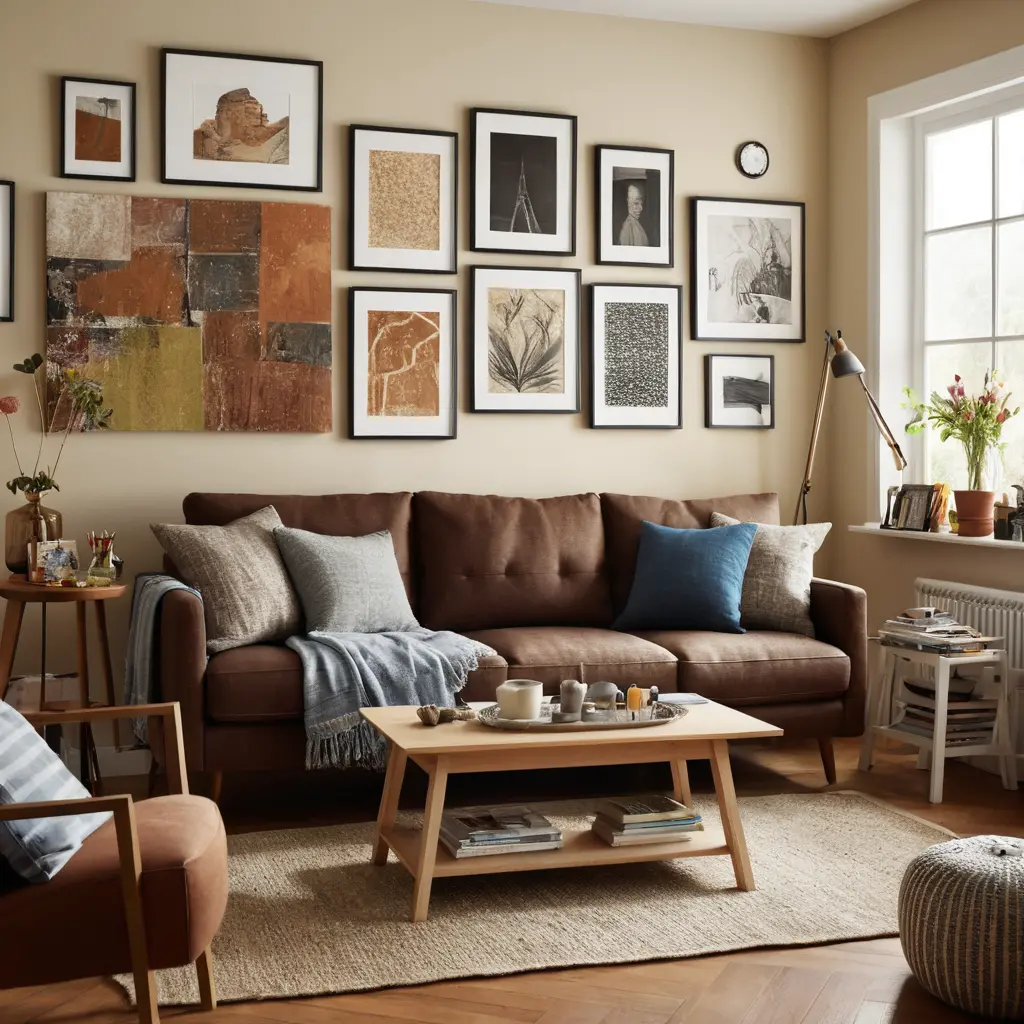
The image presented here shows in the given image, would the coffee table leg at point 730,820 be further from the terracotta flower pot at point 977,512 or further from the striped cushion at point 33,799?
the terracotta flower pot at point 977,512

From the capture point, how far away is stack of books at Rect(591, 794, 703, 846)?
10.6 feet

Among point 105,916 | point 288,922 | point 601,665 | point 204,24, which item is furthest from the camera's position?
point 204,24

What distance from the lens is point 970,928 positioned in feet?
8.18

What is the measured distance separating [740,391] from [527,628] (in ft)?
5.12

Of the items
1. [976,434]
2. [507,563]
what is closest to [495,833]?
[507,563]

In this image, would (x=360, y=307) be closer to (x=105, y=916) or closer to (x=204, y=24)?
(x=204, y=24)

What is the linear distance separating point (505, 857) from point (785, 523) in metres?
2.76

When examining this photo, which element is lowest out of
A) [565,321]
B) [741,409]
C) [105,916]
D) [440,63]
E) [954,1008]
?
[954,1008]

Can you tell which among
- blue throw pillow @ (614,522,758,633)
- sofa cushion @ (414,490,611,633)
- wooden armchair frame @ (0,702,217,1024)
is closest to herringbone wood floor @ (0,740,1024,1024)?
wooden armchair frame @ (0,702,217,1024)

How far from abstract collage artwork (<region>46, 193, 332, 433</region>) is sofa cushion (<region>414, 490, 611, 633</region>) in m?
0.64

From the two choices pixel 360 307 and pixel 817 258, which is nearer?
pixel 360 307

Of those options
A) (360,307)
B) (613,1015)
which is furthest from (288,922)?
(360,307)

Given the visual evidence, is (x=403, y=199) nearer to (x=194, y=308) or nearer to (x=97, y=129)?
(x=194, y=308)

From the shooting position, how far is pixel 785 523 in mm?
5496
